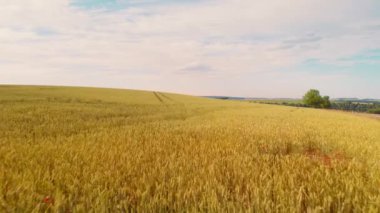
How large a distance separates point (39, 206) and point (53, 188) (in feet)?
1.97

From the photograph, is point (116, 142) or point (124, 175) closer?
point (124, 175)

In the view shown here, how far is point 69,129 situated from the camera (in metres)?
9.18

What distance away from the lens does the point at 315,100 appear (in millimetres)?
81812

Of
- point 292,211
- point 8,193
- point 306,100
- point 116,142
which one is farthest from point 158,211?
point 306,100

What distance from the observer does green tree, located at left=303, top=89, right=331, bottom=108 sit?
81.8 metres

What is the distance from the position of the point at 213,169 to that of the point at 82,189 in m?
1.63

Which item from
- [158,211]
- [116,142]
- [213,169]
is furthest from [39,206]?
[116,142]

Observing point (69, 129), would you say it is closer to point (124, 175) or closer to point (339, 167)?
point (124, 175)

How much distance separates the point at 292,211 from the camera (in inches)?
→ 105

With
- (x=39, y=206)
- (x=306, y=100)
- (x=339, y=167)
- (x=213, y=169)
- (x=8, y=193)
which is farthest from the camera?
(x=306, y=100)

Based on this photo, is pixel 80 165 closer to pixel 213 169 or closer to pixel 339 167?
pixel 213 169

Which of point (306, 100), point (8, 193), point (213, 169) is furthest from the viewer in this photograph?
point (306, 100)

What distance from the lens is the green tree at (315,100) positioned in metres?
81.8

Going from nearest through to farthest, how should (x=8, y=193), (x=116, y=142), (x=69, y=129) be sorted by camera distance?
(x=8, y=193) < (x=116, y=142) < (x=69, y=129)
